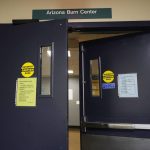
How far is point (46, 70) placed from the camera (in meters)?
2.03

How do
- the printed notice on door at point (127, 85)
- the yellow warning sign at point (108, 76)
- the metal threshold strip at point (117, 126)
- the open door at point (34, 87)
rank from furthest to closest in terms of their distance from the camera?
the yellow warning sign at point (108, 76), the printed notice on door at point (127, 85), the metal threshold strip at point (117, 126), the open door at point (34, 87)

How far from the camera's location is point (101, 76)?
245cm

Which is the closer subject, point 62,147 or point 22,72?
point 62,147

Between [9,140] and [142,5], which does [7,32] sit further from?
[142,5]

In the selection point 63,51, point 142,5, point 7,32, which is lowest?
point 63,51

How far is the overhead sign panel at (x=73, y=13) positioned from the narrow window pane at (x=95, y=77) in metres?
0.53

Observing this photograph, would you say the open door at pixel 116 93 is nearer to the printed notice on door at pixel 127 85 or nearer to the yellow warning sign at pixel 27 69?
the printed notice on door at pixel 127 85

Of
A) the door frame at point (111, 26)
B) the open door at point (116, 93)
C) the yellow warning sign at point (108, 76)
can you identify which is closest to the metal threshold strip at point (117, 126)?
the open door at point (116, 93)

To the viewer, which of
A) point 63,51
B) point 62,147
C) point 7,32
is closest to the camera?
point 62,147

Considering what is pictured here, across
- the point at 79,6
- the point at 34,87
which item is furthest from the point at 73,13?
the point at 34,87

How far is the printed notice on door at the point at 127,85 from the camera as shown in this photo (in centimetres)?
226

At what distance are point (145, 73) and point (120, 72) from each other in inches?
10.3

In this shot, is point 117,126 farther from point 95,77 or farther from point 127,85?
point 95,77

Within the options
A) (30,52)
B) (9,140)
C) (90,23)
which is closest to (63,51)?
(30,52)
